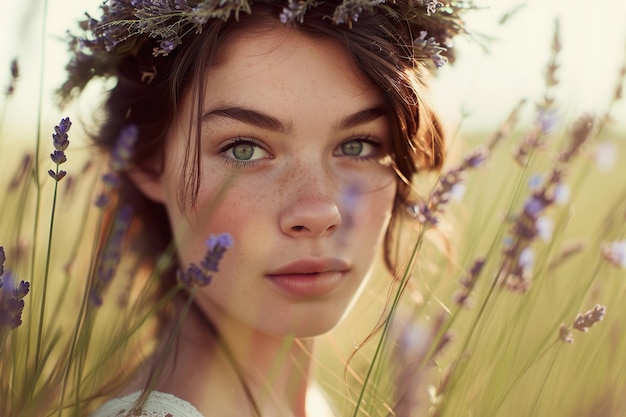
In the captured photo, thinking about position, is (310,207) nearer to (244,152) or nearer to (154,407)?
(244,152)

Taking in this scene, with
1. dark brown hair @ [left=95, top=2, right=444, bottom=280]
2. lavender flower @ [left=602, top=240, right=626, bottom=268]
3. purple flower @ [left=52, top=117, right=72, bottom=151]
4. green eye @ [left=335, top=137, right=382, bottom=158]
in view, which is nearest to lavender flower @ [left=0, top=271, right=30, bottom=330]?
purple flower @ [left=52, top=117, right=72, bottom=151]

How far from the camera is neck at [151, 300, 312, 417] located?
152cm

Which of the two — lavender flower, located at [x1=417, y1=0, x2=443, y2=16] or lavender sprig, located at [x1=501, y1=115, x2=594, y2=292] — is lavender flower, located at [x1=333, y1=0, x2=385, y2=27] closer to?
lavender flower, located at [x1=417, y1=0, x2=443, y2=16]

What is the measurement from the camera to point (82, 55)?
5.55 feet

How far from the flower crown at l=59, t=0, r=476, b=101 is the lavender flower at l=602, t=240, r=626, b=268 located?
0.49 metres

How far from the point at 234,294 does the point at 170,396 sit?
0.24 metres

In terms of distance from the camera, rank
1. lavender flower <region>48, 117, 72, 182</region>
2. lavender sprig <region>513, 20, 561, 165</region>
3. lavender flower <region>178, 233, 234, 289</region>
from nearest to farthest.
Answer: lavender flower <region>178, 233, 234, 289</region> → lavender flower <region>48, 117, 72, 182</region> → lavender sprig <region>513, 20, 561, 165</region>

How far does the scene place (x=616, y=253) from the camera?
1372 millimetres

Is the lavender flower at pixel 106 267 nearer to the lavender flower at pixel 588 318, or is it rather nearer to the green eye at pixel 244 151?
the green eye at pixel 244 151

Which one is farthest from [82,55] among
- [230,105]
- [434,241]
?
[434,241]

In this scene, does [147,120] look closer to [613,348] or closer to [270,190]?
[270,190]

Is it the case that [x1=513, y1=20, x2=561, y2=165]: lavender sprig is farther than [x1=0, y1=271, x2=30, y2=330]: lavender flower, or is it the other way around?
[x1=513, y1=20, x2=561, y2=165]: lavender sprig

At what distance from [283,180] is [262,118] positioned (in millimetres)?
132

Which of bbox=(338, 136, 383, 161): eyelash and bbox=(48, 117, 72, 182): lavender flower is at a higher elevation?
bbox=(338, 136, 383, 161): eyelash
